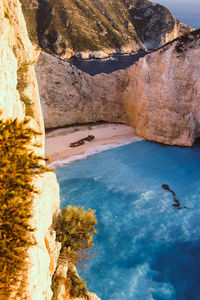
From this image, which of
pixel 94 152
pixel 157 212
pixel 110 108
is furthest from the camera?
pixel 110 108

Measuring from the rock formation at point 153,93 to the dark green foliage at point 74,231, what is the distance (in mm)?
18843

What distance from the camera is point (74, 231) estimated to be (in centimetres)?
1019

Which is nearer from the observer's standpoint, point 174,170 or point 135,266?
point 135,266

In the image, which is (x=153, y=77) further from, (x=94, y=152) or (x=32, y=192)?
(x=32, y=192)

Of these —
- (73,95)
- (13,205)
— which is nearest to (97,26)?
(73,95)

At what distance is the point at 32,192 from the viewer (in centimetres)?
635

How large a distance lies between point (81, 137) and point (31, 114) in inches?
663

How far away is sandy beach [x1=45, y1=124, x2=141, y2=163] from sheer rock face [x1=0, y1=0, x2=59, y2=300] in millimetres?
12317

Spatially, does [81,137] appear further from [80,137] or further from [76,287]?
[76,287]

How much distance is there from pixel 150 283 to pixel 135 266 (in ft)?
3.89

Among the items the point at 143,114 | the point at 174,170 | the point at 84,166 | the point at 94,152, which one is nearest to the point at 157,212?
the point at 174,170

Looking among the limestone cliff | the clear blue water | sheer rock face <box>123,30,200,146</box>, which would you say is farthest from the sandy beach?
the limestone cliff

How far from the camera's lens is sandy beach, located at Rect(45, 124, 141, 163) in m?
25.3

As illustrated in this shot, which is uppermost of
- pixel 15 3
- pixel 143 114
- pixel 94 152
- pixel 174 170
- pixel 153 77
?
pixel 15 3
